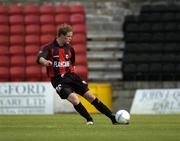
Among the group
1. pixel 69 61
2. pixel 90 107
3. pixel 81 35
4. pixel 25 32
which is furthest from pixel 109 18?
pixel 69 61

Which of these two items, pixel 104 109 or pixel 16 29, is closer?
pixel 104 109

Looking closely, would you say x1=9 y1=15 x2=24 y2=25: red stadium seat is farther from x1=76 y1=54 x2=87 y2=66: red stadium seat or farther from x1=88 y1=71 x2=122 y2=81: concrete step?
x1=88 y1=71 x2=122 y2=81: concrete step

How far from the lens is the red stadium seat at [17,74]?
73.3 ft

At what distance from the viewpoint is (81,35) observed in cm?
2295

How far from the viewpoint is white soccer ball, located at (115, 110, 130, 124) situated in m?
11.2

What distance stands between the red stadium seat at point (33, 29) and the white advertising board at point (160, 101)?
592 centimetres

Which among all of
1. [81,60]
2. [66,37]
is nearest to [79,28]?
[81,60]

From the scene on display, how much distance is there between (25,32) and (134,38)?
156 inches

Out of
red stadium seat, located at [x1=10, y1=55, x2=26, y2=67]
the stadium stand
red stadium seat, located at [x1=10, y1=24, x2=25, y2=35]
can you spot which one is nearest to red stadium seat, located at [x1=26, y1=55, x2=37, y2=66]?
the stadium stand

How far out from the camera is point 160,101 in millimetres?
18922

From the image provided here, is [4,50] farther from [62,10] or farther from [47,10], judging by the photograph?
[62,10]

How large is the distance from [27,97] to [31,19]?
5003 mm

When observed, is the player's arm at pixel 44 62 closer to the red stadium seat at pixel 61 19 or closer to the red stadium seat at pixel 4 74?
the red stadium seat at pixel 4 74

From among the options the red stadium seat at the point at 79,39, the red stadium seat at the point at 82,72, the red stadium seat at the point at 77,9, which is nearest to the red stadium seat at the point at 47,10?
the red stadium seat at the point at 77,9
